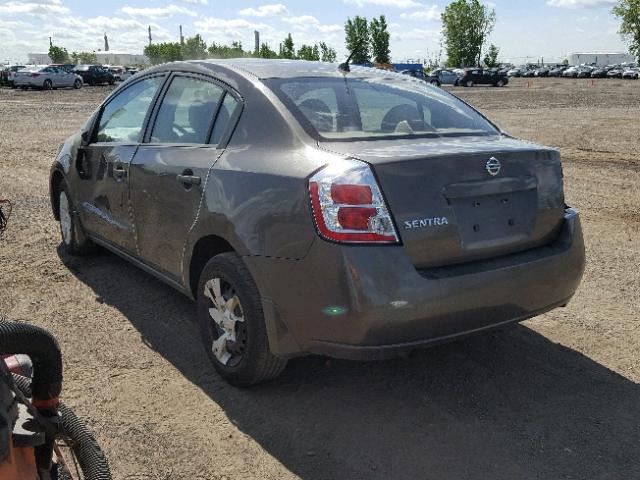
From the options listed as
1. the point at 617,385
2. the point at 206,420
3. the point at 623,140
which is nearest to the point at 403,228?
the point at 206,420

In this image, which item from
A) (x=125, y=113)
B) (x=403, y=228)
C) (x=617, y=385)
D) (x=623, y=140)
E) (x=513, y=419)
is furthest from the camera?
(x=623, y=140)

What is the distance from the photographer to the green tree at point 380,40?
11074cm

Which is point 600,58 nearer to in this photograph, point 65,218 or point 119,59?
point 119,59

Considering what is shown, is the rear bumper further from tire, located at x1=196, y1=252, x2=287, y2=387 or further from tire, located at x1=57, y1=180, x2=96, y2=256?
tire, located at x1=57, y1=180, x2=96, y2=256

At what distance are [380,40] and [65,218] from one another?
4365 inches

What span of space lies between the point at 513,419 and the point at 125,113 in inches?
134

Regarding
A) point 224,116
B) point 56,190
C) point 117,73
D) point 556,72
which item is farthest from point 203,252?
point 556,72

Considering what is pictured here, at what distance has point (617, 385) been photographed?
3658mm

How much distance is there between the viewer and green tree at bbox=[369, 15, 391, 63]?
363 feet

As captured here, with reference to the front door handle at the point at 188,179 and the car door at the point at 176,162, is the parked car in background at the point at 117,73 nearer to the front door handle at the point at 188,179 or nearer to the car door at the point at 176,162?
the car door at the point at 176,162

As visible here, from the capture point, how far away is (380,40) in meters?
111

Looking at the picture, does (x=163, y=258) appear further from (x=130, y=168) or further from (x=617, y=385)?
(x=617, y=385)

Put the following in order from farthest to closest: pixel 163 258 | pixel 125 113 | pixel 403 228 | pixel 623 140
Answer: pixel 623 140, pixel 125 113, pixel 163 258, pixel 403 228

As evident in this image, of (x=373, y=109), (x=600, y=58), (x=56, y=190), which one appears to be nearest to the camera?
(x=373, y=109)
